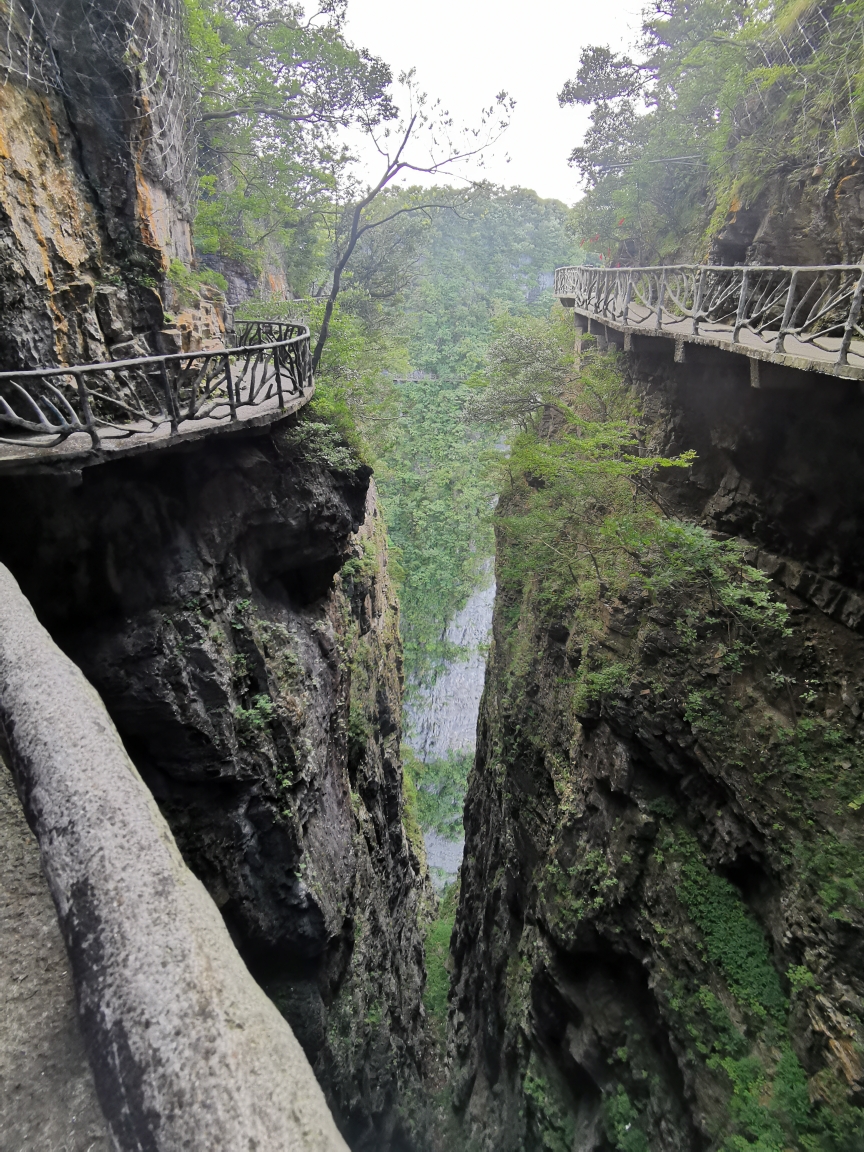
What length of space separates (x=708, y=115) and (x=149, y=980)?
2004cm

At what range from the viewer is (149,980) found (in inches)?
63.5

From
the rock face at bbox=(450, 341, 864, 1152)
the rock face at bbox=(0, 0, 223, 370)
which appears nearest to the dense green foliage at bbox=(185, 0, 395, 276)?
the rock face at bbox=(0, 0, 223, 370)

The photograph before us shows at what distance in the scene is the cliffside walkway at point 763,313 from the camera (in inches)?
195

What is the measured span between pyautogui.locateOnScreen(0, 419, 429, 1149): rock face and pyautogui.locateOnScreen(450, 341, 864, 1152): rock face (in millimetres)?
2840

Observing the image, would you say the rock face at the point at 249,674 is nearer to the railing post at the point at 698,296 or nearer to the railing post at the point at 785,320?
the railing post at the point at 698,296

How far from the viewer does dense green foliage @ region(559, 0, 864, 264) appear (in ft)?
26.3

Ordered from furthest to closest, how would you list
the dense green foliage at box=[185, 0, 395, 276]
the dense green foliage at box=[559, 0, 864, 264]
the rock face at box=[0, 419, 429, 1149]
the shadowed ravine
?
1. the shadowed ravine
2. the dense green foliage at box=[185, 0, 395, 276]
3. the dense green foliage at box=[559, 0, 864, 264]
4. the rock face at box=[0, 419, 429, 1149]

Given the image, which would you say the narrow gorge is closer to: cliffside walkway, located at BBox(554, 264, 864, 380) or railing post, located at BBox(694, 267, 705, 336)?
cliffside walkway, located at BBox(554, 264, 864, 380)

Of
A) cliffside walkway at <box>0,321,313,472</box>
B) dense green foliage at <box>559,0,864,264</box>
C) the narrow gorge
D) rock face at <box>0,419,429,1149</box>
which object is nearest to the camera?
the narrow gorge

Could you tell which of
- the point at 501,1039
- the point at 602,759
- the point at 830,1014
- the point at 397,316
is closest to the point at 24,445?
the point at 602,759

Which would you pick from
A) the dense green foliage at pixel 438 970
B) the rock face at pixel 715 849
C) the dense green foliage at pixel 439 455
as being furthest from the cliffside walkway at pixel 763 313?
the dense green foliage at pixel 438 970

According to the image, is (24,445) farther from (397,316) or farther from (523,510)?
(397,316)

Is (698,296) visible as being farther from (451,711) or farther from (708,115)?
(451,711)

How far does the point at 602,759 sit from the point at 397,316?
23.9 m
